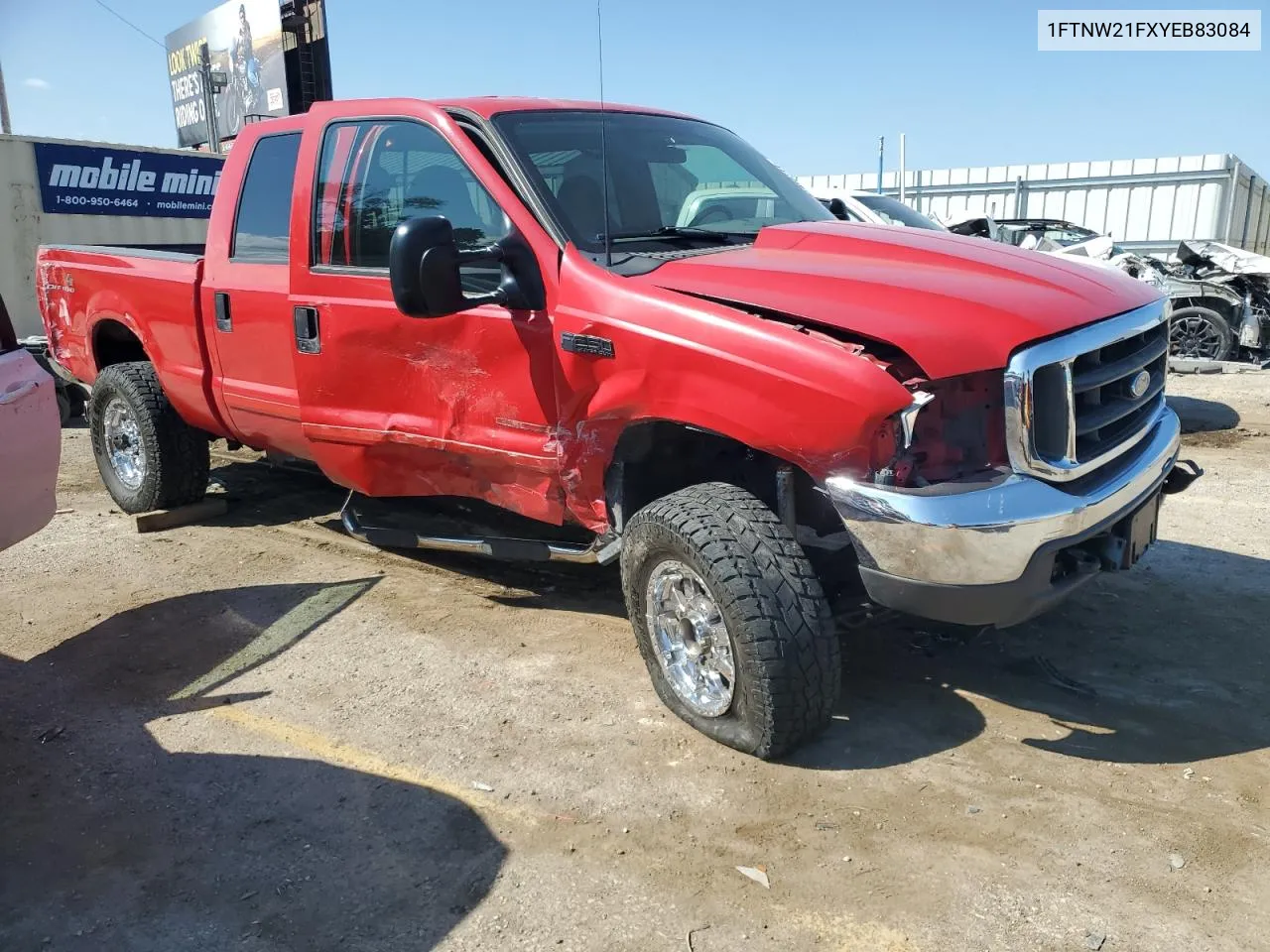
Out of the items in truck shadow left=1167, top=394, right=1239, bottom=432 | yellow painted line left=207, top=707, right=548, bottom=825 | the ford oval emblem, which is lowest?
truck shadow left=1167, top=394, right=1239, bottom=432

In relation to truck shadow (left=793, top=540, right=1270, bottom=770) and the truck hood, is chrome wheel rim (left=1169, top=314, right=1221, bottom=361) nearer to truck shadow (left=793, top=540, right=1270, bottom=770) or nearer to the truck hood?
truck shadow (left=793, top=540, right=1270, bottom=770)

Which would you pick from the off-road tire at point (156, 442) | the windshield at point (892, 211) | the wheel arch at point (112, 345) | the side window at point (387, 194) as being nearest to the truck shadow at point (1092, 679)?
the side window at point (387, 194)

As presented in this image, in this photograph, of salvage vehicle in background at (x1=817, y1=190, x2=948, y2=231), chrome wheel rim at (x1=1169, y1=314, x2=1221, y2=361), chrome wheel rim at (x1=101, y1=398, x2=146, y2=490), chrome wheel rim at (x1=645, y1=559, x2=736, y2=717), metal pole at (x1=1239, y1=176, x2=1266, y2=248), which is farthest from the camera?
metal pole at (x1=1239, y1=176, x2=1266, y2=248)

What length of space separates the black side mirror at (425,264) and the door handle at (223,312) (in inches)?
78.2

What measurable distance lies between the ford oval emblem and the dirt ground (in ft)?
3.55

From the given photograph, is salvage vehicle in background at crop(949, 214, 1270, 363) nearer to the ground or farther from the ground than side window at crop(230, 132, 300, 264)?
nearer to the ground

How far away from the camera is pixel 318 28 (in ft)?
54.3

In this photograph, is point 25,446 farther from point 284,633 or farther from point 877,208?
point 877,208

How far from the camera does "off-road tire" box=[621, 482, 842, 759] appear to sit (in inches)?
115

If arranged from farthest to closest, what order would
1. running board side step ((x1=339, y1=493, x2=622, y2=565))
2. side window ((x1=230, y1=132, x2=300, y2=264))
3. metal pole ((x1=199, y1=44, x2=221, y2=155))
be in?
metal pole ((x1=199, y1=44, x2=221, y2=155)) < side window ((x1=230, y1=132, x2=300, y2=264)) < running board side step ((x1=339, y1=493, x2=622, y2=565))

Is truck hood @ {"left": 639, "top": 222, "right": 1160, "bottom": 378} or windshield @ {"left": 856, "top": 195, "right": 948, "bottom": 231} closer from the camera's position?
truck hood @ {"left": 639, "top": 222, "right": 1160, "bottom": 378}

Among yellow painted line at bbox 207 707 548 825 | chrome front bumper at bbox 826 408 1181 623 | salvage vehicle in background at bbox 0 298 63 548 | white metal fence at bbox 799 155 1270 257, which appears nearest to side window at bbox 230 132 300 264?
salvage vehicle in background at bbox 0 298 63 548

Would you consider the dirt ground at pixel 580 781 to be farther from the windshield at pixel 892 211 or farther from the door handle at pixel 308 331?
the windshield at pixel 892 211

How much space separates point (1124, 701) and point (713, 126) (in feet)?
10.2
